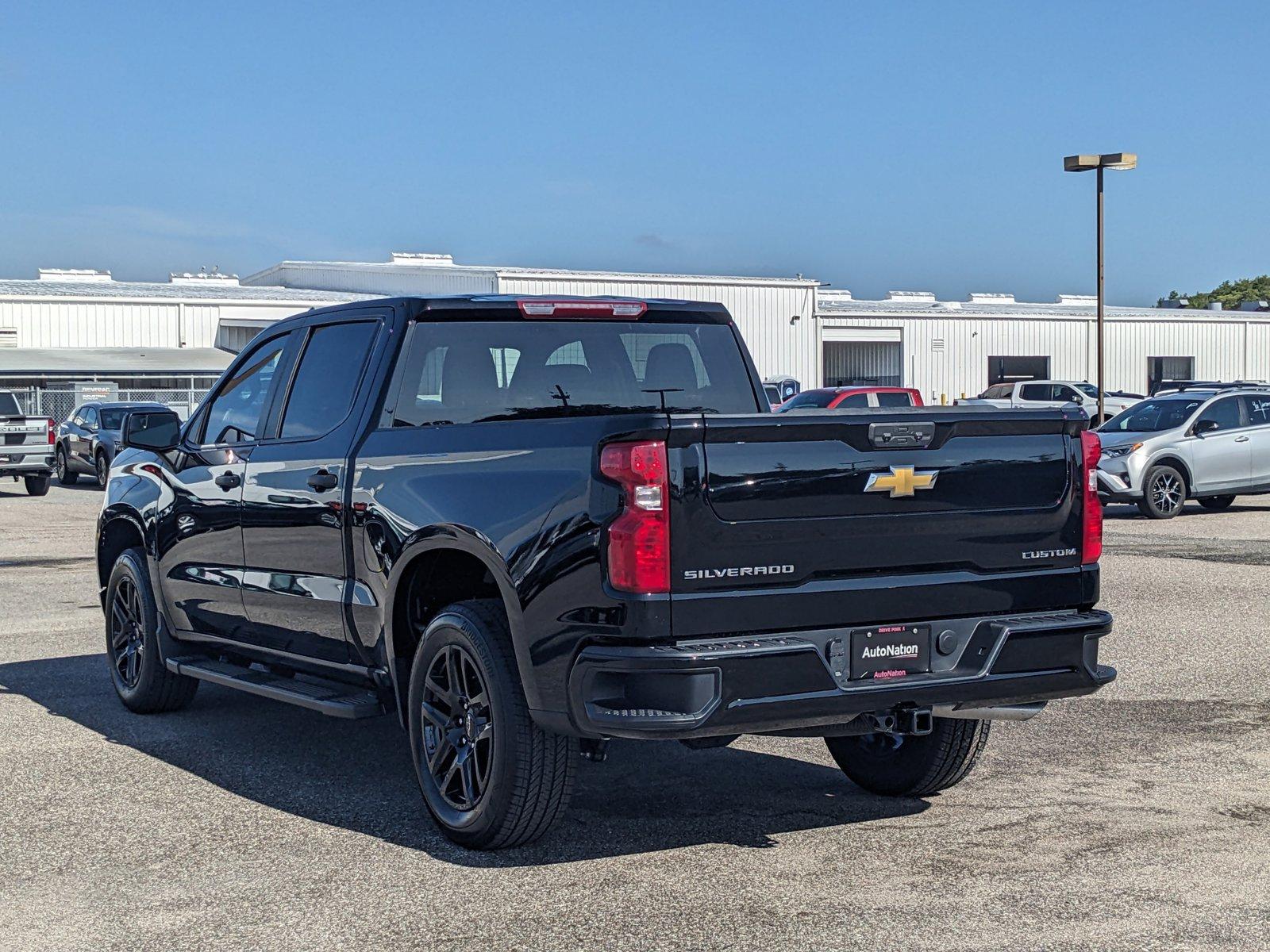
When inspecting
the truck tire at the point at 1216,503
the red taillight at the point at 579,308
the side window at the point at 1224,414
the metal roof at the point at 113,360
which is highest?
the metal roof at the point at 113,360

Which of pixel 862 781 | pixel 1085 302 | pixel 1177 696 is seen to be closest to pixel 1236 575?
pixel 1177 696

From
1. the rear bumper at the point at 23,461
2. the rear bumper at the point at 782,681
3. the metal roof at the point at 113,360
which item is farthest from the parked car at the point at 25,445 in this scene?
the rear bumper at the point at 782,681

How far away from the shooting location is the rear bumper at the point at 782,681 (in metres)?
4.89

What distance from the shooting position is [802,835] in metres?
5.79

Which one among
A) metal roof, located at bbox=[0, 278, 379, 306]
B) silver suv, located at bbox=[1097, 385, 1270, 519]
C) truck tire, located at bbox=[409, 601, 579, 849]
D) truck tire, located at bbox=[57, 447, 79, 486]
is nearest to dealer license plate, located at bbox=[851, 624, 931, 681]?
truck tire, located at bbox=[409, 601, 579, 849]

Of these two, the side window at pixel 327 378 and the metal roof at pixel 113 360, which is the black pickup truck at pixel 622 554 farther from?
the metal roof at pixel 113 360

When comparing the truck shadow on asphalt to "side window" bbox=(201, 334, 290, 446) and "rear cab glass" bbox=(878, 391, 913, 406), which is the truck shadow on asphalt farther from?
"rear cab glass" bbox=(878, 391, 913, 406)

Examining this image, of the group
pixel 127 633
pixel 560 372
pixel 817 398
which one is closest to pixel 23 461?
pixel 817 398

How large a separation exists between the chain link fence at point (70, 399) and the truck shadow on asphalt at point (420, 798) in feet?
105

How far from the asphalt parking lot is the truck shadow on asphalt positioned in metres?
0.02

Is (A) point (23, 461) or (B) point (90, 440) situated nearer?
(A) point (23, 461)

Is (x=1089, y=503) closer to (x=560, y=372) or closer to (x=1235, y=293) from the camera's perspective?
(x=560, y=372)

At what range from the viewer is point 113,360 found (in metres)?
48.2

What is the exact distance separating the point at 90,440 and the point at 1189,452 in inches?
809
